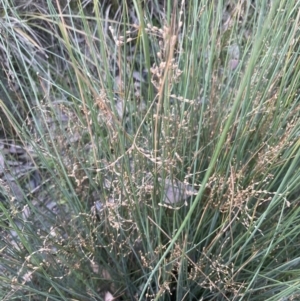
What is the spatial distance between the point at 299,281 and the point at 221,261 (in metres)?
0.22

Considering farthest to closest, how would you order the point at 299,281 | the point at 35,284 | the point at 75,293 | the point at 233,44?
the point at 233,44 → the point at 35,284 → the point at 75,293 → the point at 299,281

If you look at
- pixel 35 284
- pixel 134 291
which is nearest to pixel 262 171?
pixel 134 291

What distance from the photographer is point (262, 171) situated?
87 cm

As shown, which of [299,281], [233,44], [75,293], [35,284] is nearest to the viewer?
[299,281]

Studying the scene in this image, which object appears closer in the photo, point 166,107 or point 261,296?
point 166,107

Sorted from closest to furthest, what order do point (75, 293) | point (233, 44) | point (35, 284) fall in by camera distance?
point (75, 293) < point (35, 284) < point (233, 44)

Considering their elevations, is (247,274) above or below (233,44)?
below

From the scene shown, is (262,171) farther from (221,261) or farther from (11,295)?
(11,295)

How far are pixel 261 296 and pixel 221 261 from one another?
10 cm

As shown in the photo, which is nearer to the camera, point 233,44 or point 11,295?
point 11,295

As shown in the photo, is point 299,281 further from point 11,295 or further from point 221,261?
point 11,295

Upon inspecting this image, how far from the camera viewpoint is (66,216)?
1.05 meters

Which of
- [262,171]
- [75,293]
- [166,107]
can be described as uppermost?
[166,107]

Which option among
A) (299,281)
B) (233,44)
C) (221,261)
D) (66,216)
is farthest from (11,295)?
(233,44)
